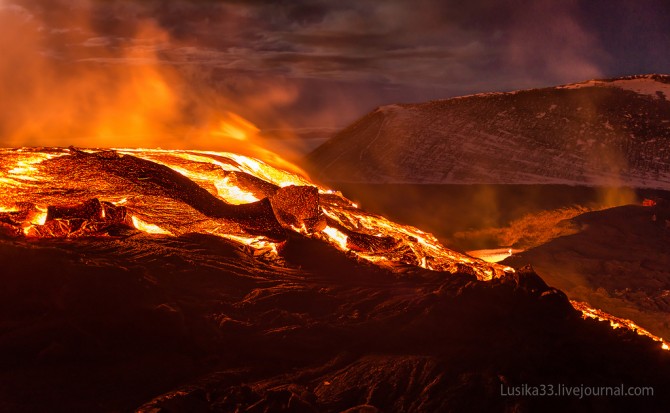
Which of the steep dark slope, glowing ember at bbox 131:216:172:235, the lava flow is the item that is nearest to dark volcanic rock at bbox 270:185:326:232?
the lava flow

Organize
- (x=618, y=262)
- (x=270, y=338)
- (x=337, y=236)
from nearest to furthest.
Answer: (x=270, y=338) < (x=337, y=236) < (x=618, y=262)

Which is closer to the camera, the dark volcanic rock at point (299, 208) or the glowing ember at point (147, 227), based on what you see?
the glowing ember at point (147, 227)

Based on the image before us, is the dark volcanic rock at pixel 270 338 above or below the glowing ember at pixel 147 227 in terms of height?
below

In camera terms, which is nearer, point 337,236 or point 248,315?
point 248,315

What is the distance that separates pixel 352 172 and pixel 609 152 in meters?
7.61

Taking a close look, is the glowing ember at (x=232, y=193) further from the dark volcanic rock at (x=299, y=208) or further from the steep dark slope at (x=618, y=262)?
the steep dark slope at (x=618, y=262)

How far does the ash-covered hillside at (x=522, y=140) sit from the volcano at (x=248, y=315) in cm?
1275

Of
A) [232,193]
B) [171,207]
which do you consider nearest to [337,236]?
[232,193]

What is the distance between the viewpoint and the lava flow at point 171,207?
5141mm

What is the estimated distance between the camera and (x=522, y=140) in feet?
63.8

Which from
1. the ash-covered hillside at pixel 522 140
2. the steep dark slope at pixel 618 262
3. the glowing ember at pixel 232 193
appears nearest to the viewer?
the glowing ember at pixel 232 193

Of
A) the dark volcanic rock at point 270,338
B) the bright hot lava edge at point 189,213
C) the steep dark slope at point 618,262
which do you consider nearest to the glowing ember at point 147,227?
the bright hot lava edge at point 189,213

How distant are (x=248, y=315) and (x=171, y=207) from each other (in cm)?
152

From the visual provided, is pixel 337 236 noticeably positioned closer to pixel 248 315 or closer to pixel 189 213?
pixel 189 213
